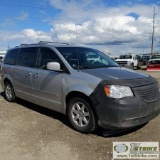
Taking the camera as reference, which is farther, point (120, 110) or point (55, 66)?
point (55, 66)

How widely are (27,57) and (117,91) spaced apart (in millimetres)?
3317

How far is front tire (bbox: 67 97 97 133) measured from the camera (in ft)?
15.8

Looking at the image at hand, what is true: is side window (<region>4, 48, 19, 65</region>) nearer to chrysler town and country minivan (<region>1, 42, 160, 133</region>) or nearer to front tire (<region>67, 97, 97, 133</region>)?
chrysler town and country minivan (<region>1, 42, 160, 133</region>)

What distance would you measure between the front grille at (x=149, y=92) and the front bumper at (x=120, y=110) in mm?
90

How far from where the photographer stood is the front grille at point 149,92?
181 inches

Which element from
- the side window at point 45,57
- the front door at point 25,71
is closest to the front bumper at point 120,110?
the side window at point 45,57

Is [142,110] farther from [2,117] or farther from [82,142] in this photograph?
[2,117]

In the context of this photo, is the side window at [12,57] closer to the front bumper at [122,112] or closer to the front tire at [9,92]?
the front tire at [9,92]

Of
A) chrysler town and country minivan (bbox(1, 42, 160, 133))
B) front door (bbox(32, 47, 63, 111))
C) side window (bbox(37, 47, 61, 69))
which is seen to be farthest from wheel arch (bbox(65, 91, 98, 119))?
side window (bbox(37, 47, 61, 69))

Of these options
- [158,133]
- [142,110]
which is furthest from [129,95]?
[158,133]

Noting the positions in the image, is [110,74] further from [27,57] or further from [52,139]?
[27,57]

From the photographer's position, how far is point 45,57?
6121 millimetres

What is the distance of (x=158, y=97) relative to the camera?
4.98 meters

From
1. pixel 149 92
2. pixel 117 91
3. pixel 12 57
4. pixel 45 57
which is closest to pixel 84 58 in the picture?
pixel 45 57
